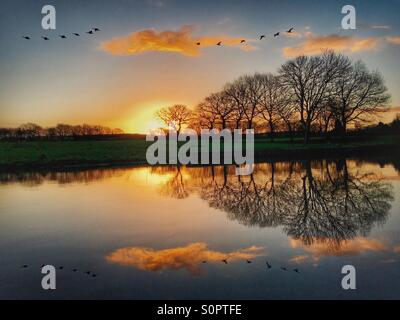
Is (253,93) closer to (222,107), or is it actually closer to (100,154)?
(222,107)

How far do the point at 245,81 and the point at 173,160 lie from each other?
22145 millimetres

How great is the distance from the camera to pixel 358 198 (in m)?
16.1

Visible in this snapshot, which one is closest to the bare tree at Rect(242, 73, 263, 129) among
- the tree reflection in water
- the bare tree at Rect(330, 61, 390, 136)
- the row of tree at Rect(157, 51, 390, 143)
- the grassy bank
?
the row of tree at Rect(157, 51, 390, 143)

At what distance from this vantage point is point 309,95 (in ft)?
170

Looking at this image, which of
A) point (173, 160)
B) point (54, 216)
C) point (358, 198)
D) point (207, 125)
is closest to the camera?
point (54, 216)

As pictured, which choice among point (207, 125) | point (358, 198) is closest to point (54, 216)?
point (358, 198)

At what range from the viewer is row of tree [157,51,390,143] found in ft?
166

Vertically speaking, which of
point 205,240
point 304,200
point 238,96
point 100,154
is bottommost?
point 205,240

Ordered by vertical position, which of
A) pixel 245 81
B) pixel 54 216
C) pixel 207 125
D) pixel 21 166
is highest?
pixel 245 81

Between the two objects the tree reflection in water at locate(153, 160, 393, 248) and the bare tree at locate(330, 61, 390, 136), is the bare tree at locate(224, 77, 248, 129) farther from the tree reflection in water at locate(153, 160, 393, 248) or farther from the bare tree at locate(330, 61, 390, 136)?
the tree reflection in water at locate(153, 160, 393, 248)

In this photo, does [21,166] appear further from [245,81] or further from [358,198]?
[245,81]

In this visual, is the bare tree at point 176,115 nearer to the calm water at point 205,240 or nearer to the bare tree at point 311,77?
the bare tree at point 311,77

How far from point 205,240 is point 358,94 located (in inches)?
1939

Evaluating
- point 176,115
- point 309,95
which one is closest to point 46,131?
point 176,115
